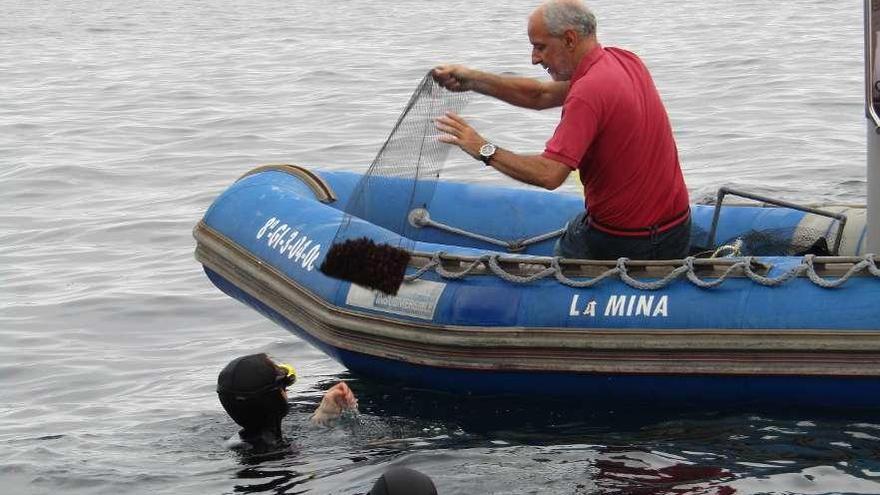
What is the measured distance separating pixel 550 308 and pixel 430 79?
3.99 feet

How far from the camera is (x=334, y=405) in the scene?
23.1 ft

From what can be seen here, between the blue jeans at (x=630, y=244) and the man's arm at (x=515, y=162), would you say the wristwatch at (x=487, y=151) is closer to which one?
the man's arm at (x=515, y=162)

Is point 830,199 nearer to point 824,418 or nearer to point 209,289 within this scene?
point 209,289

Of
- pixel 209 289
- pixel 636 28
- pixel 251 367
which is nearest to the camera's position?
pixel 251 367

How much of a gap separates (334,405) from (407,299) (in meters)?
0.65

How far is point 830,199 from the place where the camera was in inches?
471

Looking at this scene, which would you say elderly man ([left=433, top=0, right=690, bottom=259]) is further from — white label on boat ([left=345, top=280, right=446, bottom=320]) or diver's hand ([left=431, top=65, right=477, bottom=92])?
white label on boat ([left=345, top=280, right=446, bottom=320])

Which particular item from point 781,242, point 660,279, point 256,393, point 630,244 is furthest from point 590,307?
point 256,393

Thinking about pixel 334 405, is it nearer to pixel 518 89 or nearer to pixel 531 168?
pixel 531 168

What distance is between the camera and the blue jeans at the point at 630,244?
23.6 feet

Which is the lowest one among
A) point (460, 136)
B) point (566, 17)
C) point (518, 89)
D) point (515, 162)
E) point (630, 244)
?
point (630, 244)

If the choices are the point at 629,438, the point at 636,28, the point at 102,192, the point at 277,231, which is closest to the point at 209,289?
the point at 277,231

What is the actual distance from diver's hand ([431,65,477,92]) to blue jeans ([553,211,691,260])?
0.83 m

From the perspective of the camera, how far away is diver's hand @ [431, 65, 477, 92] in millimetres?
7410
